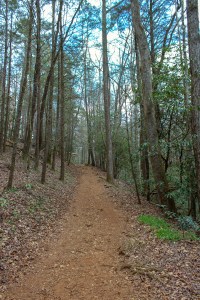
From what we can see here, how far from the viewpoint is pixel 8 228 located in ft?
18.5

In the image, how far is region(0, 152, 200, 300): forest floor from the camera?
3.78 metres

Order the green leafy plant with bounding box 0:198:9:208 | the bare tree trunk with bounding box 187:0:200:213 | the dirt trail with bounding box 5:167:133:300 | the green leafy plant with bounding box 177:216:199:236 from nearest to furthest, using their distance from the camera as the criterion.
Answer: the dirt trail with bounding box 5:167:133:300, the green leafy plant with bounding box 177:216:199:236, the bare tree trunk with bounding box 187:0:200:213, the green leafy plant with bounding box 0:198:9:208

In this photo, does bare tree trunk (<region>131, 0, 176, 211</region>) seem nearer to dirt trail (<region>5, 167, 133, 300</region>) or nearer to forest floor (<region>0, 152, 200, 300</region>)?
forest floor (<region>0, 152, 200, 300</region>)

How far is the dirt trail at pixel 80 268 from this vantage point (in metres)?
3.76

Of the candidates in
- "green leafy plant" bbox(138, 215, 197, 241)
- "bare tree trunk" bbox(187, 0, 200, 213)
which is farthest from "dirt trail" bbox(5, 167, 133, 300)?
"bare tree trunk" bbox(187, 0, 200, 213)

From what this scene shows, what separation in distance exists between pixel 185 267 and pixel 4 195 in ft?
19.0

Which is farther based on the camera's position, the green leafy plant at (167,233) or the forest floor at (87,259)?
the green leafy plant at (167,233)

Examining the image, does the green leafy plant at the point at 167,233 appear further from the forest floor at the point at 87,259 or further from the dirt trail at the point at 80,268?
the dirt trail at the point at 80,268

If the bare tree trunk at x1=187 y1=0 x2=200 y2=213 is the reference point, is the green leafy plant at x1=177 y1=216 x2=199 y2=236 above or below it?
below

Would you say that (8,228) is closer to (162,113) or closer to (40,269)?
(40,269)

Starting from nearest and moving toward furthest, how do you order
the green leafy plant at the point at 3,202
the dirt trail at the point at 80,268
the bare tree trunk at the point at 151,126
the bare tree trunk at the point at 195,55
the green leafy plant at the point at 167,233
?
the dirt trail at the point at 80,268, the green leafy plant at the point at 167,233, the bare tree trunk at the point at 195,55, the green leafy plant at the point at 3,202, the bare tree trunk at the point at 151,126

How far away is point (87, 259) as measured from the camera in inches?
196

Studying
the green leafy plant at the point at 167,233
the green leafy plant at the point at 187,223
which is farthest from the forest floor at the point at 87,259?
the green leafy plant at the point at 187,223

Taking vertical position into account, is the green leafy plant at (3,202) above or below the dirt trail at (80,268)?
above
